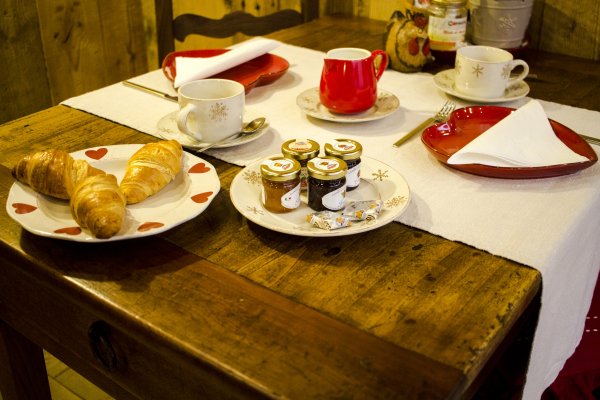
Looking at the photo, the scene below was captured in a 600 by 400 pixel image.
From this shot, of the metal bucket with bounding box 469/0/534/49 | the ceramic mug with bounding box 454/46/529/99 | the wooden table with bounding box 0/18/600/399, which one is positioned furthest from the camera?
the metal bucket with bounding box 469/0/534/49

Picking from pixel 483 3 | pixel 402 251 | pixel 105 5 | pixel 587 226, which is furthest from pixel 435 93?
pixel 105 5

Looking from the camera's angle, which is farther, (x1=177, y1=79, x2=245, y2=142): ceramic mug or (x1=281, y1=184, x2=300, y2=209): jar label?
(x1=177, y1=79, x2=245, y2=142): ceramic mug

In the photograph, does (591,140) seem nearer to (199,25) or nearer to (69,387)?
(199,25)

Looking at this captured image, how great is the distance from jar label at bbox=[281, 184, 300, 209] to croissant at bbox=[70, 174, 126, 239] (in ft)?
0.66

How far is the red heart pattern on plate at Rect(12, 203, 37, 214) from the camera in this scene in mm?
833

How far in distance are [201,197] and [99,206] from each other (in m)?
0.15

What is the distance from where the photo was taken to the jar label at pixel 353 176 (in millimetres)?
899

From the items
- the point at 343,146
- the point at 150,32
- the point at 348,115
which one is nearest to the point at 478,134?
the point at 348,115

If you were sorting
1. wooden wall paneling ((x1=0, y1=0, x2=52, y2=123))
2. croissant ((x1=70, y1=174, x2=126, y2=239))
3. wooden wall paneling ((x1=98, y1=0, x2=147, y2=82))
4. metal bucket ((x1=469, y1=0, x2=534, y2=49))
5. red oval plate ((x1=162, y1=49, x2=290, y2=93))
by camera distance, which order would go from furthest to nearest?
wooden wall paneling ((x1=98, y1=0, x2=147, y2=82)) → wooden wall paneling ((x1=0, y1=0, x2=52, y2=123)) → metal bucket ((x1=469, y1=0, x2=534, y2=49)) → red oval plate ((x1=162, y1=49, x2=290, y2=93)) → croissant ((x1=70, y1=174, x2=126, y2=239))

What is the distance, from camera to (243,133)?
43.0 inches

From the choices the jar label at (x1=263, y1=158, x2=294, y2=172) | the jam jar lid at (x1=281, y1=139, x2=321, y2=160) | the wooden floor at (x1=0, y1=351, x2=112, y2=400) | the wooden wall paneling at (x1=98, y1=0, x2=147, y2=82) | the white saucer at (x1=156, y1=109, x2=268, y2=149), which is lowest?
the wooden floor at (x1=0, y1=351, x2=112, y2=400)

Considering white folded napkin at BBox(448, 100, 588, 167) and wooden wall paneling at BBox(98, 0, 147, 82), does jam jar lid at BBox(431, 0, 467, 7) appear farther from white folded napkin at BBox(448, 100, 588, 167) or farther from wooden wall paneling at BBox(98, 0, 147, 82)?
wooden wall paneling at BBox(98, 0, 147, 82)

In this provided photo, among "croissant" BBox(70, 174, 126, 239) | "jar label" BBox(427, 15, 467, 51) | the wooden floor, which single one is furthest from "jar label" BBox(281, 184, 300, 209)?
the wooden floor

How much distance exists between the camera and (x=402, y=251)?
31.8 inches
